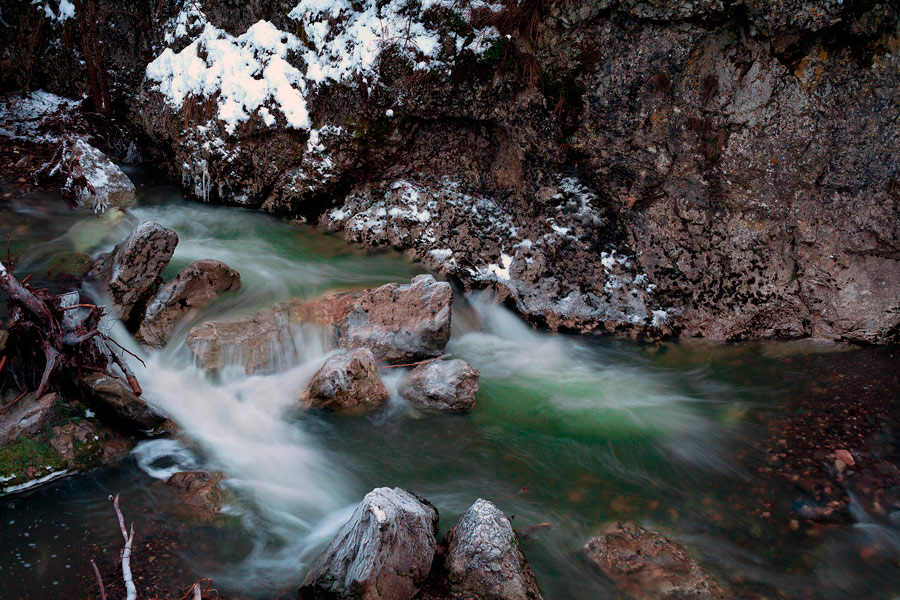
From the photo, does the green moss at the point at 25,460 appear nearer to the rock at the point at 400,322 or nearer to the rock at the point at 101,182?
the rock at the point at 400,322

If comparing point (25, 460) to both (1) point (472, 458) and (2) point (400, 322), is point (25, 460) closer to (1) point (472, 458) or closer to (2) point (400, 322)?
(2) point (400, 322)

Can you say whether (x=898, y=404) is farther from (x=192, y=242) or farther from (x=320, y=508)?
(x=192, y=242)

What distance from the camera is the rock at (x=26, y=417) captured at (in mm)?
4168

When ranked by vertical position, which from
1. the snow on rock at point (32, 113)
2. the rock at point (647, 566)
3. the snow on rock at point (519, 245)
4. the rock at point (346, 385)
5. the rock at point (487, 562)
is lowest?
A: the rock at point (647, 566)

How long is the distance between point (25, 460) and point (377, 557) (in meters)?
2.72

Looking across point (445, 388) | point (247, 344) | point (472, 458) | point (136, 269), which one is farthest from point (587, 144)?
point (136, 269)

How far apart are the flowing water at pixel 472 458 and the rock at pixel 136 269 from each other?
488mm

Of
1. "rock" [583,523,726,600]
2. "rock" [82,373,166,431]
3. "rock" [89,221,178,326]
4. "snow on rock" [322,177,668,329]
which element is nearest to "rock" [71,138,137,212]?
"rock" [89,221,178,326]

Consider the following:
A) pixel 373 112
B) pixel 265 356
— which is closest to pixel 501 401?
pixel 265 356

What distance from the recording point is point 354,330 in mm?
5812

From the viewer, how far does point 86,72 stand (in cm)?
927

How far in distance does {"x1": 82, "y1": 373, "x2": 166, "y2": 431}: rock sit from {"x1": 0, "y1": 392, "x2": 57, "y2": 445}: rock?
0.25 m

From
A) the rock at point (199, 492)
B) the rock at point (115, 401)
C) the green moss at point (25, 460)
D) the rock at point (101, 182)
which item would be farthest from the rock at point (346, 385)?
the rock at point (101, 182)

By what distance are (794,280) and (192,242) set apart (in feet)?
22.4
